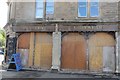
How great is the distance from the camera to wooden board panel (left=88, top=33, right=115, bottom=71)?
14.4 meters

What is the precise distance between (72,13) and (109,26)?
2986 mm

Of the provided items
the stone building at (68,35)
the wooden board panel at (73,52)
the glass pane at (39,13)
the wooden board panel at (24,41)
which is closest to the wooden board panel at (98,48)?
the stone building at (68,35)

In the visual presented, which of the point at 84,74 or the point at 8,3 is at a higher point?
the point at 8,3

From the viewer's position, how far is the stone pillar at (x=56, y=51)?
575 inches

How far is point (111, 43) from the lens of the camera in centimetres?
1439

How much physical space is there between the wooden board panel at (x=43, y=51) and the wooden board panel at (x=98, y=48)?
315cm

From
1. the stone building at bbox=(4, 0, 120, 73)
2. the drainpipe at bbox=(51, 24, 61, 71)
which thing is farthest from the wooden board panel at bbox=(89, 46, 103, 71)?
the drainpipe at bbox=(51, 24, 61, 71)

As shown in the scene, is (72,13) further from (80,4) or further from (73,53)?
(73,53)

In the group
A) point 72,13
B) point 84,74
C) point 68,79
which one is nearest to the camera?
point 68,79

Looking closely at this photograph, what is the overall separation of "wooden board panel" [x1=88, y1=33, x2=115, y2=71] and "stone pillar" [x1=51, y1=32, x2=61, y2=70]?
238 cm

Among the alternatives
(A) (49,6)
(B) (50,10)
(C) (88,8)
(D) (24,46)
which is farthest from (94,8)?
(D) (24,46)

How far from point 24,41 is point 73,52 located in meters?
4.08

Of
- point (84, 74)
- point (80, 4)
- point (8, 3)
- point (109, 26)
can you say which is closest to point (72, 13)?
point (80, 4)

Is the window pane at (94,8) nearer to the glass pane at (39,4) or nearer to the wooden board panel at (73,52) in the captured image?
the wooden board panel at (73,52)
